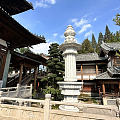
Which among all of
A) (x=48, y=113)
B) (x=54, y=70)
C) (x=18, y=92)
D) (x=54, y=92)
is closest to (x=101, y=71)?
(x=54, y=70)

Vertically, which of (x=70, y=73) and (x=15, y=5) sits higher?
(x=15, y=5)

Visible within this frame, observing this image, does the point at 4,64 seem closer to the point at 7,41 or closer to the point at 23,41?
the point at 7,41

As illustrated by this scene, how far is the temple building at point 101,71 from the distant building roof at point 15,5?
544 inches

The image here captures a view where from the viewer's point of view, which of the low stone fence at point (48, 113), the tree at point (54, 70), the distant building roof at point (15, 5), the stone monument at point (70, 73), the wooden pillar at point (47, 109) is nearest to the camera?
the low stone fence at point (48, 113)

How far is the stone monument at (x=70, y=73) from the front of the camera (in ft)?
12.5

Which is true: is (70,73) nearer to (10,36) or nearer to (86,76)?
(10,36)

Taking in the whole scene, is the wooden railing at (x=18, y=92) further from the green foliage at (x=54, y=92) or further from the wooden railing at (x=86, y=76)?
the wooden railing at (x=86, y=76)

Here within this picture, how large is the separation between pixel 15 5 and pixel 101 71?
62.4 feet

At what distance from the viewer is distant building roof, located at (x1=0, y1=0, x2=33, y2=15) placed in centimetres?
898

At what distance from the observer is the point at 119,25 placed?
353 inches

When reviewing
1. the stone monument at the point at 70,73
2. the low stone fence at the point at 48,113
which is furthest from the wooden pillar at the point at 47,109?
the stone monument at the point at 70,73

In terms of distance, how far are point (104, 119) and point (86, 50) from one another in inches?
1515

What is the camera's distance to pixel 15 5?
9.50 metres

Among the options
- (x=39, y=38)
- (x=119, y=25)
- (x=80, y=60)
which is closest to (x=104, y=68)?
(x=80, y=60)
